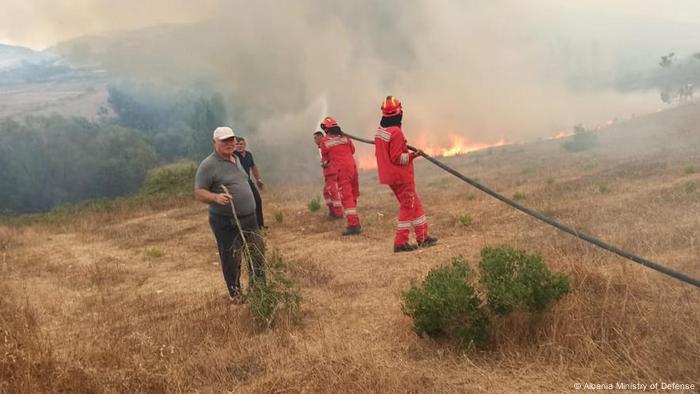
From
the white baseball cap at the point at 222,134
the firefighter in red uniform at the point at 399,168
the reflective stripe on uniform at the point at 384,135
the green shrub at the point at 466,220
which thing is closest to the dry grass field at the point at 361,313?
the green shrub at the point at 466,220

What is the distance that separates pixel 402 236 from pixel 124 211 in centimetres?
1191

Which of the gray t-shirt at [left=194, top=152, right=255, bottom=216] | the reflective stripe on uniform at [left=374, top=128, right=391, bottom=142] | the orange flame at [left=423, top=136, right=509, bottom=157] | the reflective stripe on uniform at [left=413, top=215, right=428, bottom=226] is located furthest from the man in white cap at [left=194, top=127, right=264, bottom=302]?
the orange flame at [left=423, top=136, right=509, bottom=157]

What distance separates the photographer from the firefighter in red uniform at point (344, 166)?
9000 millimetres

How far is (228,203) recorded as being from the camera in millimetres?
5145

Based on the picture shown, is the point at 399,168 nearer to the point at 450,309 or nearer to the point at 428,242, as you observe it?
the point at 428,242

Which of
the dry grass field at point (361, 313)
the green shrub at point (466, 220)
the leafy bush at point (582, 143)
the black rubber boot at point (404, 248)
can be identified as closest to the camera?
the dry grass field at point (361, 313)

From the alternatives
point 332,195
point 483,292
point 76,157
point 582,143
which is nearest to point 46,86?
point 76,157

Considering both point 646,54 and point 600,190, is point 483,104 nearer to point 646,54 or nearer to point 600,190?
point 600,190

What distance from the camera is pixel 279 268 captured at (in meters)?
4.86

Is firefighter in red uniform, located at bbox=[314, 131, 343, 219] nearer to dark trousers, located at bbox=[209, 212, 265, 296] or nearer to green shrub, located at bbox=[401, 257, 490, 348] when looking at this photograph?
dark trousers, located at bbox=[209, 212, 265, 296]

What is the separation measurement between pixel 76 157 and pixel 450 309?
169 feet

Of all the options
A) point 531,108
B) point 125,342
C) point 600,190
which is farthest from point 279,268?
point 531,108

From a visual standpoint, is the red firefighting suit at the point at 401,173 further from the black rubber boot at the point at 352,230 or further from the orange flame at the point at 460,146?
the orange flame at the point at 460,146

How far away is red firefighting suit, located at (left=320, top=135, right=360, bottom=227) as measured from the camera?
9.01m
